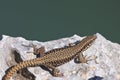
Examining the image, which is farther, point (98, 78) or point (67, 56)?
point (67, 56)

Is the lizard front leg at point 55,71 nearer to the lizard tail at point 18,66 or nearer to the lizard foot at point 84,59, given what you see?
the lizard tail at point 18,66

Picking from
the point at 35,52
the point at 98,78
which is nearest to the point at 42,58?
the point at 35,52


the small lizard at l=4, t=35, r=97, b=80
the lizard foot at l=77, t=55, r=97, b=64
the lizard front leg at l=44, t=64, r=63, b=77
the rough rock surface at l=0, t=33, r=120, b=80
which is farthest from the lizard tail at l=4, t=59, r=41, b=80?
the lizard foot at l=77, t=55, r=97, b=64

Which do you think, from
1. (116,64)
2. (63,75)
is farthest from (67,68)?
(116,64)

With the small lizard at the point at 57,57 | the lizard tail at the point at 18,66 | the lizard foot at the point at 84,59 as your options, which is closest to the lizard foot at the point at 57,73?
the small lizard at the point at 57,57

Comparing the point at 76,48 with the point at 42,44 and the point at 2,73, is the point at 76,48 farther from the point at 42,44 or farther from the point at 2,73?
the point at 2,73

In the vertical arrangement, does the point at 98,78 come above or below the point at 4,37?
below

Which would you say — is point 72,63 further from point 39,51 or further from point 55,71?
point 39,51

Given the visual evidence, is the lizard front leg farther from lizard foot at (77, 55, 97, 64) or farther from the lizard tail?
lizard foot at (77, 55, 97, 64)
